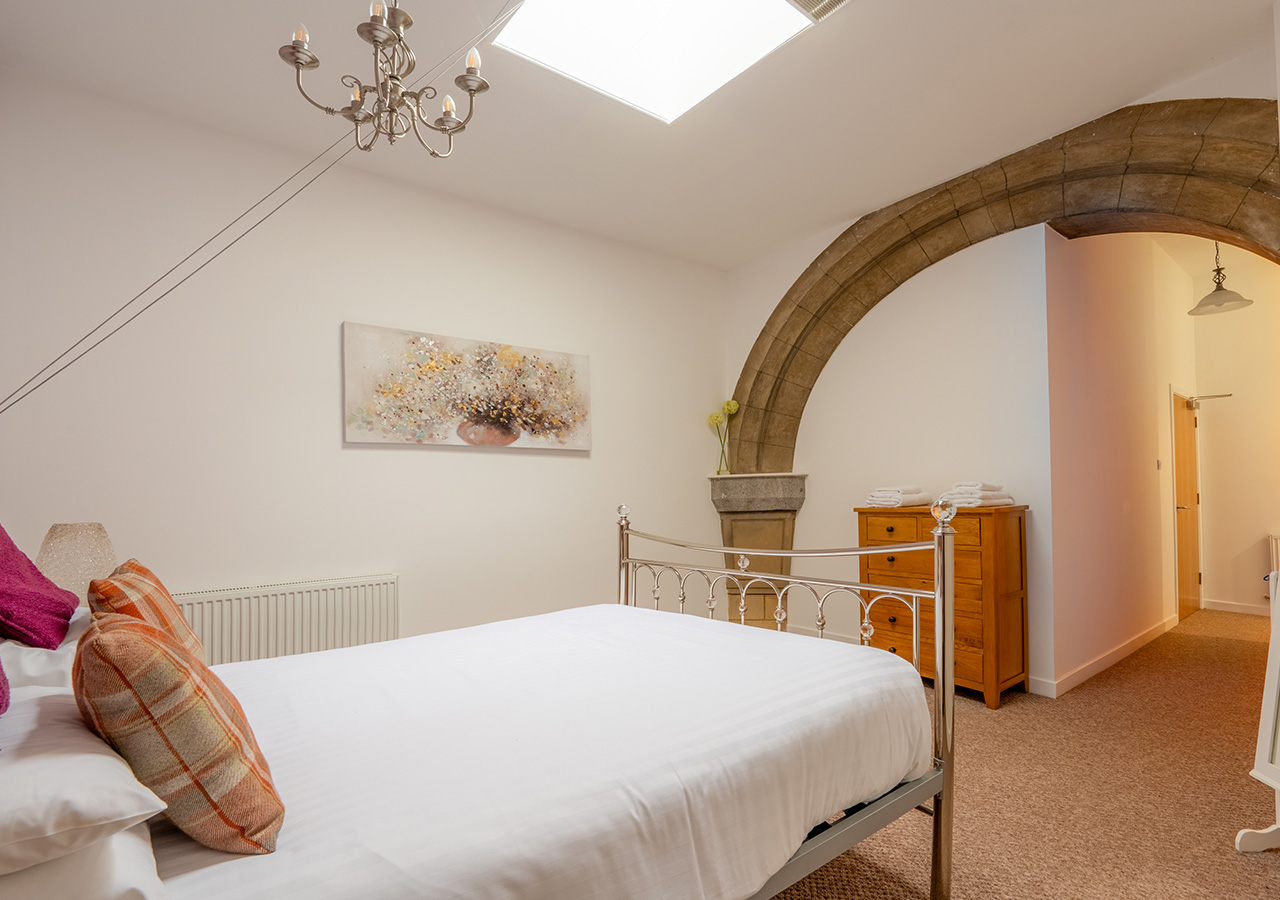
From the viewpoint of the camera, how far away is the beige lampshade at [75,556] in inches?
93.6

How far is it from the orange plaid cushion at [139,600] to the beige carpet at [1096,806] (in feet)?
5.78

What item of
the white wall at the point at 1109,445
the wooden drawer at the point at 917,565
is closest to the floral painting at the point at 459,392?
the wooden drawer at the point at 917,565

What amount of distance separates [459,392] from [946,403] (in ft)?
9.84

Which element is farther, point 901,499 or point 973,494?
point 901,499

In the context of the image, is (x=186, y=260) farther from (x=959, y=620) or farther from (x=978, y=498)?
(x=959, y=620)

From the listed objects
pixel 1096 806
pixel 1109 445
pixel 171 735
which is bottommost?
pixel 1096 806

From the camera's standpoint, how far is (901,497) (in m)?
3.77

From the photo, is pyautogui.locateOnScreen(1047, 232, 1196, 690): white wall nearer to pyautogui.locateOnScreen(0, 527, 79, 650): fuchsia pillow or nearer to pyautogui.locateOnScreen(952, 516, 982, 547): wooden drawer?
pyautogui.locateOnScreen(952, 516, 982, 547): wooden drawer

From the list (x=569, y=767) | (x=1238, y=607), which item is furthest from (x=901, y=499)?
(x=1238, y=607)

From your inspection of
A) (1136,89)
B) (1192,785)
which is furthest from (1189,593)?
(1136,89)

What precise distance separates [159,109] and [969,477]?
466 cm

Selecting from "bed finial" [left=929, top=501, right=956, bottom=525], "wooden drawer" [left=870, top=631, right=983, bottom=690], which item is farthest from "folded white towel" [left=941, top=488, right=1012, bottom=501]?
"bed finial" [left=929, top=501, right=956, bottom=525]

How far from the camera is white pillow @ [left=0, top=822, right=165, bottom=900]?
2.47ft

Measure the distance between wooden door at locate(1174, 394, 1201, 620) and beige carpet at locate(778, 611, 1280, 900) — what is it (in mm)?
2233
